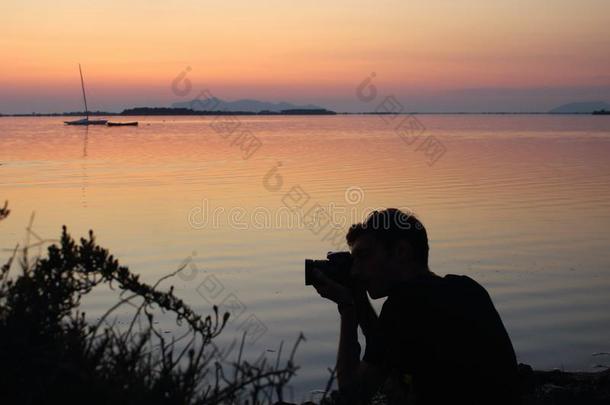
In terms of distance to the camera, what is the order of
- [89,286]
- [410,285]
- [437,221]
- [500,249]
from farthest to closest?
1. [437,221]
2. [500,249]
3. [410,285]
4. [89,286]

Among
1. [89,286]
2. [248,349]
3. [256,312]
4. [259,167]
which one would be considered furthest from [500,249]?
[259,167]

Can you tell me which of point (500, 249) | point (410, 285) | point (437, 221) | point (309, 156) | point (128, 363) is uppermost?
point (309, 156)

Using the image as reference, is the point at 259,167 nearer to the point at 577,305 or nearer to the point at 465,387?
the point at 577,305

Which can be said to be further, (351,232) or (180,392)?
(351,232)

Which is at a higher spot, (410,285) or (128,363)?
(410,285)

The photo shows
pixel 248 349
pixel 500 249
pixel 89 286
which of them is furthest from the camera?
pixel 500 249

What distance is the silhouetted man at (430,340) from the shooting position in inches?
140

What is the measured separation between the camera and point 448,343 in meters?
3.54

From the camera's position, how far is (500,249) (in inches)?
563

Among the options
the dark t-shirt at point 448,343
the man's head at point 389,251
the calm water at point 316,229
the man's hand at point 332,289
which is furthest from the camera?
the calm water at point 316,229

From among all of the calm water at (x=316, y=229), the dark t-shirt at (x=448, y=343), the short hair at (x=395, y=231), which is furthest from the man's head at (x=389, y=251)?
the calm water at (x=316, y=229)

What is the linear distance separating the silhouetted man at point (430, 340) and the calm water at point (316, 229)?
4.01m

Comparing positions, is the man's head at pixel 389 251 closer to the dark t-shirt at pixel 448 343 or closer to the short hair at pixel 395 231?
the short hair at pixel 395 231

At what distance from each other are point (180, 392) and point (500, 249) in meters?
11.9
